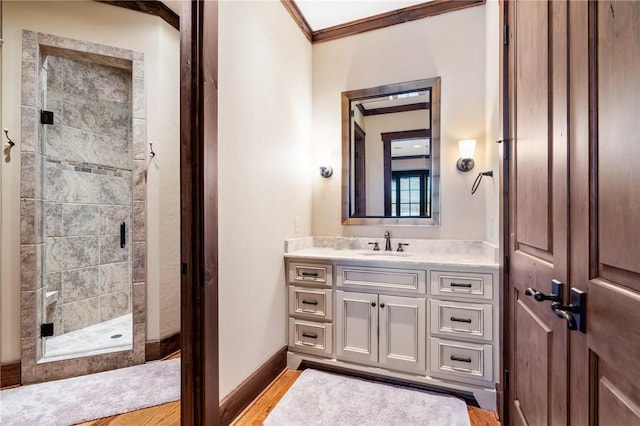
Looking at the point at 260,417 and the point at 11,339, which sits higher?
the point at 11,339

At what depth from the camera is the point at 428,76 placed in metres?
A: 2.34

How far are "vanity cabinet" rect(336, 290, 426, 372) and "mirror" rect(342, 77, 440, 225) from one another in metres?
0.77

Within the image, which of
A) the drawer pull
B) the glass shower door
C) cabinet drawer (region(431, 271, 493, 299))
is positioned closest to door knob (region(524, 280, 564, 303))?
cabinet drawer (region(431, 271, 493, 299))

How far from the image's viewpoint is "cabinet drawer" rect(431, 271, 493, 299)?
1699 millimetres

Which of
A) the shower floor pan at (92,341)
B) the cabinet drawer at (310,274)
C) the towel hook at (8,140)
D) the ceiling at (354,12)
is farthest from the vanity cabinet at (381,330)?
the towel hook at (8,140)

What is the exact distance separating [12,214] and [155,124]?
1.15 metres

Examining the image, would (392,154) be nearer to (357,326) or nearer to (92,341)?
(357,326)

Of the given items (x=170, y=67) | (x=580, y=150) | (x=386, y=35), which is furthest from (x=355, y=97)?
(x=580, y=150)

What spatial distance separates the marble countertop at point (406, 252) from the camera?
1.86m

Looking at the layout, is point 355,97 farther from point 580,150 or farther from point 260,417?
point 260,417

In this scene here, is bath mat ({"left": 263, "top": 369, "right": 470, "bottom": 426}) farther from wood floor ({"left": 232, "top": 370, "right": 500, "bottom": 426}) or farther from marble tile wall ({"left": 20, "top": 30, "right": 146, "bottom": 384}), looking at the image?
marble tile wall ({"left": 20, "top": 30, "right": 146, "bottom": 384})

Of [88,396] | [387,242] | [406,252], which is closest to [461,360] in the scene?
[406,252]

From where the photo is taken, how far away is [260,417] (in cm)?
162

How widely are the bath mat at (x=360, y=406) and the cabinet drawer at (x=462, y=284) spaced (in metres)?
0.68
